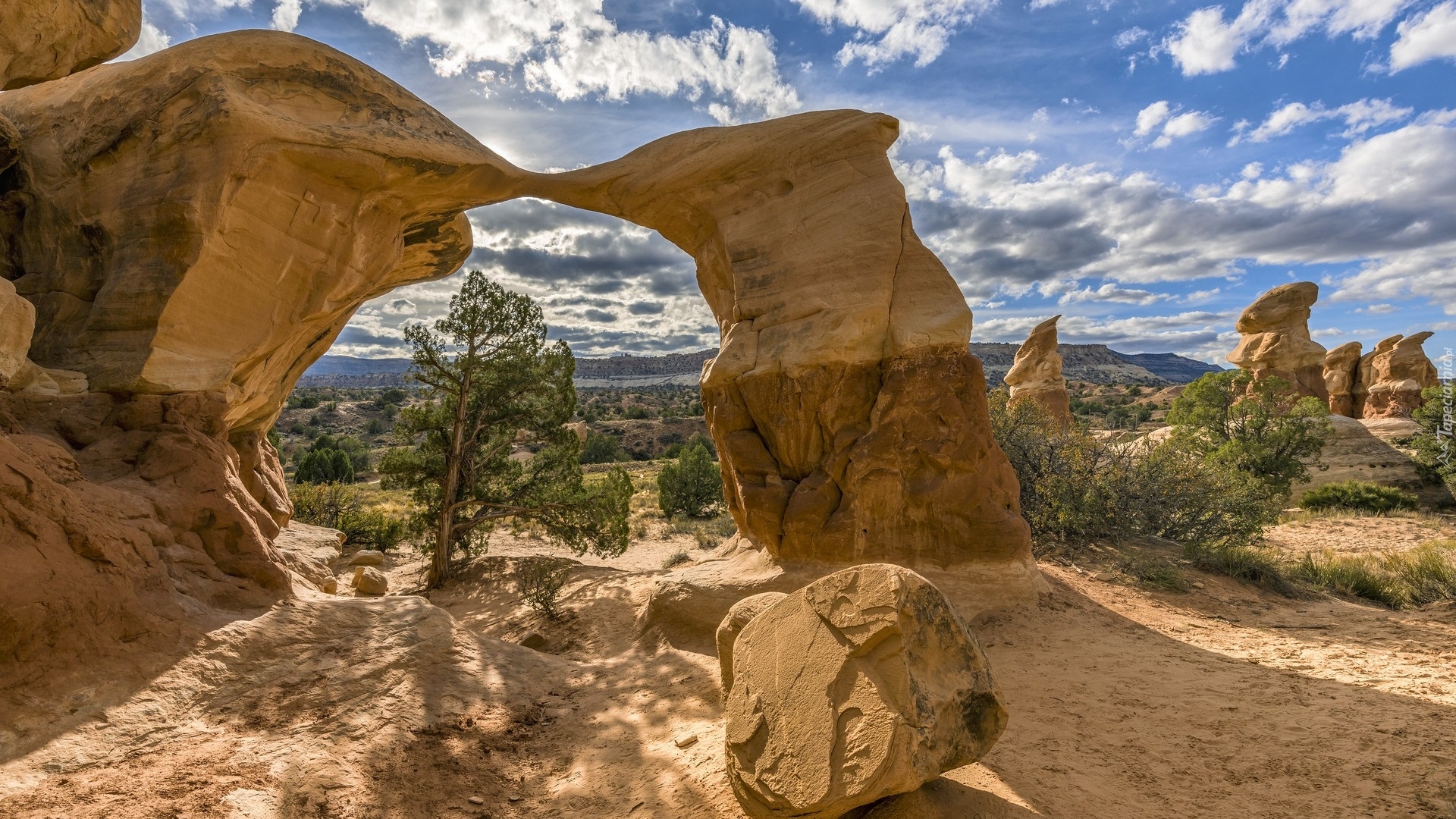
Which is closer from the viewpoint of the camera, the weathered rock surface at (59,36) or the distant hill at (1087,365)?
the weathered rock surface at (59,36)

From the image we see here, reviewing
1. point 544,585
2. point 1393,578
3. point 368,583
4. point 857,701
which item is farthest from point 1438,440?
point 368,583

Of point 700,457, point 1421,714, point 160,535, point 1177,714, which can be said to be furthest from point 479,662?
point 700,457

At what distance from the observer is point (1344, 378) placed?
29.9 meters

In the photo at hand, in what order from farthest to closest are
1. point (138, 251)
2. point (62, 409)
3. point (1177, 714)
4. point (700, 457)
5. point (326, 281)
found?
1. point (700, 457)
2. point (326, 281)
3. point (138, 251)
4. point (62, 409)
5. point (1177, 714)

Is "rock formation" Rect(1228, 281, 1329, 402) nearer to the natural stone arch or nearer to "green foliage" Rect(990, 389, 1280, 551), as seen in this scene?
"green foliage" Rect(990, 389, 1280, 551)

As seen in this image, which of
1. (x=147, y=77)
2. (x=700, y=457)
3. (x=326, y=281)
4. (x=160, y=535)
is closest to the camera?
(x=160, y=535)

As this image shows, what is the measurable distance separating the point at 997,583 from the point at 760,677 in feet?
14.6

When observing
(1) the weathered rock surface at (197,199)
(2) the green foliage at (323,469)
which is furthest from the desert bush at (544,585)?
(2) the green foliage at (323,469)

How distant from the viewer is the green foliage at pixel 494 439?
12156mm

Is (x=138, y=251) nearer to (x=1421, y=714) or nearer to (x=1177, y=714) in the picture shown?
(x=1177, y=714)

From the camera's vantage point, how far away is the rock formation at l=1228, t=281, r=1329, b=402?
2647 cm

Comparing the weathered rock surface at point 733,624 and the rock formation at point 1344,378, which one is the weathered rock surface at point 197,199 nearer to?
the weathered rock surface at point 733,624

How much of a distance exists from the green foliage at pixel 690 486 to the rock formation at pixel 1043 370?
39.0 ft

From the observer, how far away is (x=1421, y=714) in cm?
449
